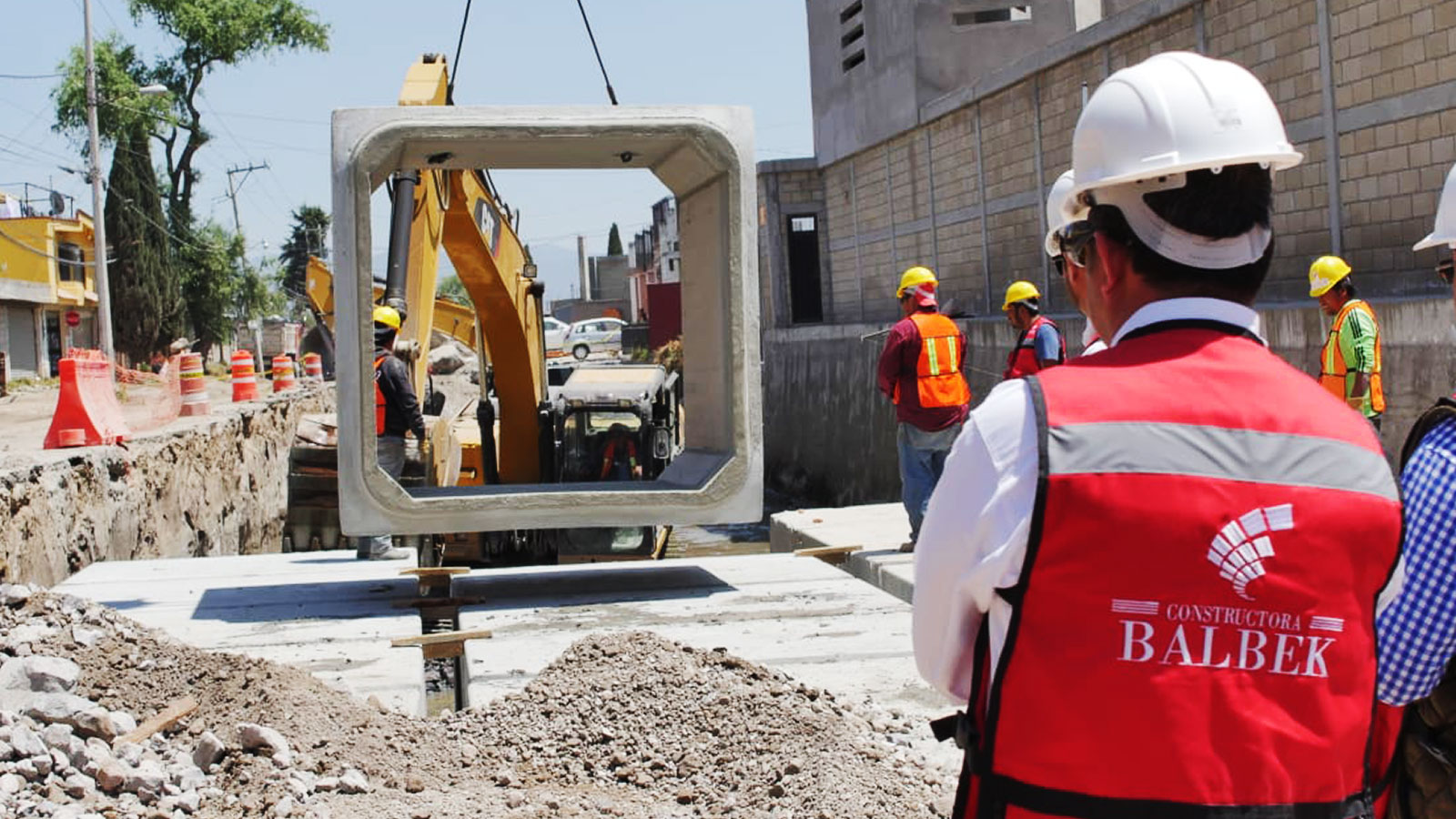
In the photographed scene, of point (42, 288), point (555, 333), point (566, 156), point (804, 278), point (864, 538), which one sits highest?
point (42, 288)

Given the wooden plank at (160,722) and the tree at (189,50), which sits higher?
the tree at (189,50)

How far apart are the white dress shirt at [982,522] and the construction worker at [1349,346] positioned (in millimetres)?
7800

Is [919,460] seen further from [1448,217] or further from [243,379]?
[243,379]

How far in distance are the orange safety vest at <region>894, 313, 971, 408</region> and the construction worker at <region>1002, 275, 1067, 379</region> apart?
37 centimetres

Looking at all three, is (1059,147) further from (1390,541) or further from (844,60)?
(1390,541)

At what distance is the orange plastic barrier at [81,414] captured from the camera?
1362cm

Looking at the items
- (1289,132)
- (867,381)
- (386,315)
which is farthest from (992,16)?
(386,315)

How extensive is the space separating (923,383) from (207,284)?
5236 cm

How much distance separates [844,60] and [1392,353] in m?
17.1

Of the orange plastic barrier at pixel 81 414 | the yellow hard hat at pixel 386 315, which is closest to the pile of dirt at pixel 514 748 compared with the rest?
the yellow hard hat at pixel 386 315

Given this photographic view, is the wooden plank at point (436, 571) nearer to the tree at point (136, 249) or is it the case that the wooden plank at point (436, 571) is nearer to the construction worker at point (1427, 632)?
the construction worker at point (1427, 632)

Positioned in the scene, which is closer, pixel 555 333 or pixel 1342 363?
pixel 1342 363

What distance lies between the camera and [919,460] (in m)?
9.51

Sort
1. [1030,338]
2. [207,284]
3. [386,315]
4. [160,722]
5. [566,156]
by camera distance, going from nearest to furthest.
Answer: [160,722] < [566,156] < [386,315] < [1030,338] < [207,284]
